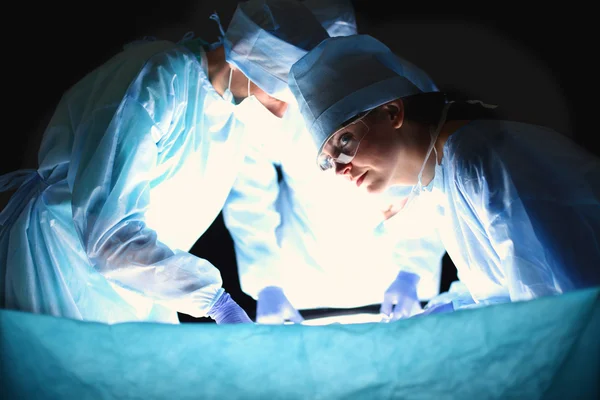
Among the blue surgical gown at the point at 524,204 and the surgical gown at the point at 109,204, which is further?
the surgical gown at the point at 109,204

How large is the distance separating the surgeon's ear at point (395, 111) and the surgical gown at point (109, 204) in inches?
21.2

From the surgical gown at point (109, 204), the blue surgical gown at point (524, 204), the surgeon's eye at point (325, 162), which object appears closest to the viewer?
the blue surgical gown at point (524, 204)

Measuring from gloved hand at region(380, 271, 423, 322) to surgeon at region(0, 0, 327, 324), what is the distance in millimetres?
641

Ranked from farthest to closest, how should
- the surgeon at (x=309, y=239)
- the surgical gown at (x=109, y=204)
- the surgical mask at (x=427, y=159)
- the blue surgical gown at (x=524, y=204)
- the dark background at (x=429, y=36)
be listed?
the surgeon at (x=309, y=239) → the dark background at (x=429, y=36) → the surgical mask at (x=427, y=159) → the surgical gown at (x=109, y=204) → the blue surgical gown at (x=524, y=204)

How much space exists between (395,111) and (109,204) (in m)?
0.75

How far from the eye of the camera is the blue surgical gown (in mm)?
1065

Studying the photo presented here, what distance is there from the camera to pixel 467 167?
4.06ft

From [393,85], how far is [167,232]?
0.76m

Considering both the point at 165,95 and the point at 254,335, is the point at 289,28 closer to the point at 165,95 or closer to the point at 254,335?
the point at 165,95

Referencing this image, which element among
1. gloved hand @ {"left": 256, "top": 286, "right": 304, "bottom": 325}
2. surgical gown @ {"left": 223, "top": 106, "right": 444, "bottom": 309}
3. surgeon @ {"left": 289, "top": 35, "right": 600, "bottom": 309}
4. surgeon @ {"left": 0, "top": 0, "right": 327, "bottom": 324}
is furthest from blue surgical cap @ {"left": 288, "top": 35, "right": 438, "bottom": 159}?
gloved hand @ {"left": 256, "top": 286, "right": 304, "bottom": 325}

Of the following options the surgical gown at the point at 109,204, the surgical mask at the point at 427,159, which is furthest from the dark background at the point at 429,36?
the surgical mask at the point at 427,159

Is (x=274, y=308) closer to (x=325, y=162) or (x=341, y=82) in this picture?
(x=325, y=162)

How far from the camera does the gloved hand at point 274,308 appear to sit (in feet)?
5.80

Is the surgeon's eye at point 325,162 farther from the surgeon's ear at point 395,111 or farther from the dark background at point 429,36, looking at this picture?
the dark background at point 429,36
